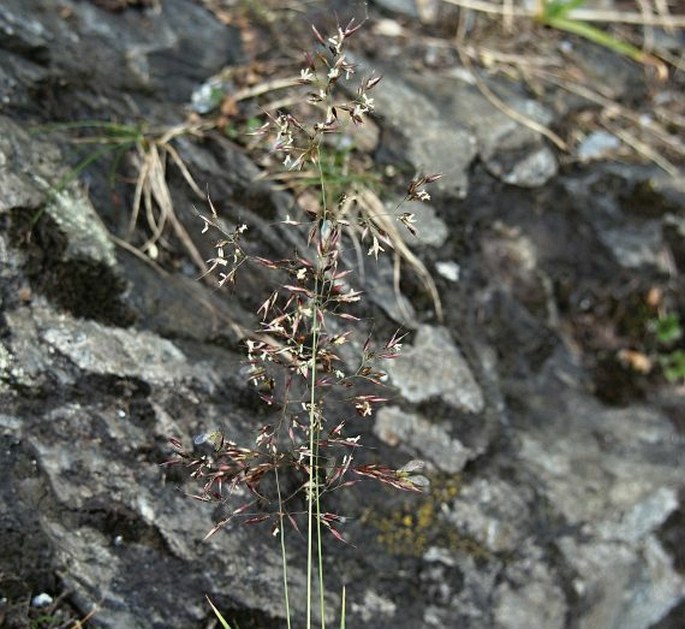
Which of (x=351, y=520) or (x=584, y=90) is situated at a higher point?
(x=584, y=90)

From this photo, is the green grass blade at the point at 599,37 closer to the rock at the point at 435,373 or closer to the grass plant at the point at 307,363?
the rock at the point at 435,373

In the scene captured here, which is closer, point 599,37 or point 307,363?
point 307,363

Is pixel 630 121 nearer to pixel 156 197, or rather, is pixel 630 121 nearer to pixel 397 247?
pixel 397 247

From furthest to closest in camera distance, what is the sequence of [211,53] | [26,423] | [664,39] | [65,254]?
[664,39]
[211,53]
[65,254]
[26,423]

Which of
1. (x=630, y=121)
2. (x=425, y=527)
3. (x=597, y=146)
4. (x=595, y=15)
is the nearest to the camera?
(x=425, y=527)

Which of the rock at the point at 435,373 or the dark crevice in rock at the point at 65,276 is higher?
the dark crevice in rock at the point at 65,276

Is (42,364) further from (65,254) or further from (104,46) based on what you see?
(104,46)

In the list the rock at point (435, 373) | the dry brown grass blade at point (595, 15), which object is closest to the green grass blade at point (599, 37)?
the dry brown grass blade at point (595, 15)

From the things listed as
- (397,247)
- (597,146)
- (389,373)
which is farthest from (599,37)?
(389,373)

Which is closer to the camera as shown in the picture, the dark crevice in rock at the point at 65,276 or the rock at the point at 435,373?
the dark crevice in rock at the point at 65,276

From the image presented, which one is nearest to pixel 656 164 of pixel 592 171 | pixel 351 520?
pixel 592 171

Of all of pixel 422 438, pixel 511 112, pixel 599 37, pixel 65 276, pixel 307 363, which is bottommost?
pixel 422 438
